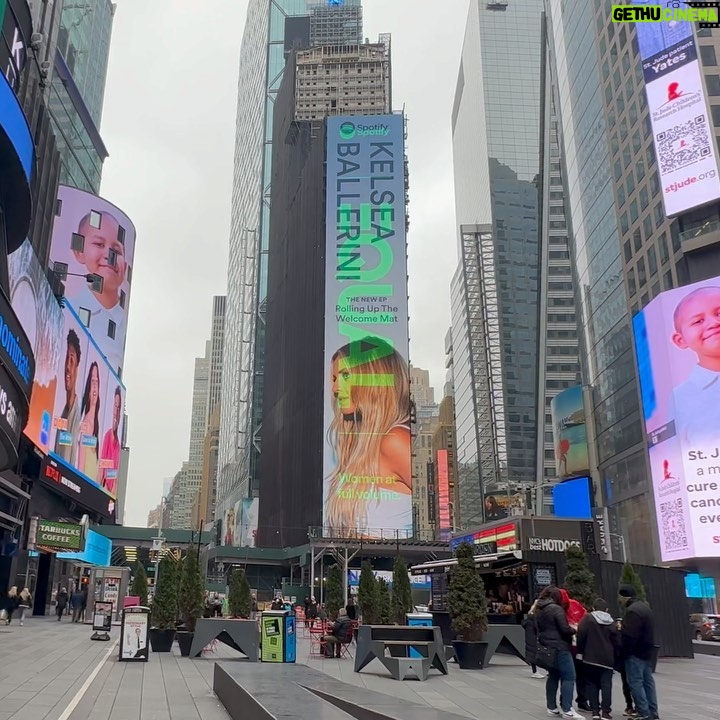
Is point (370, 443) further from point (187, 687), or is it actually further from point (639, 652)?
point (639, 652)

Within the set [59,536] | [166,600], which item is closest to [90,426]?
[59,536]

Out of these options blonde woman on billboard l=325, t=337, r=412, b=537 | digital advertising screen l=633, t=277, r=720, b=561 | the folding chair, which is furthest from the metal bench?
blonde woman on billboard l=325, t=337, r=412, b=537

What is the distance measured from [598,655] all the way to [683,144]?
1932 inches

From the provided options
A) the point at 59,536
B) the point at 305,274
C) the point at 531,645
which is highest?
the point at 305,274

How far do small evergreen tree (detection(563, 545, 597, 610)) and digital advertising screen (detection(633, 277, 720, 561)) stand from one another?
2915cm

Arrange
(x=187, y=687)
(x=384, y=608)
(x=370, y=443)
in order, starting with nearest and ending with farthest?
(x=187, y=687) < (x=384, y=608) < (x=370, y=443)

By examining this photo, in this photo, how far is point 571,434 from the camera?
78.9 metres

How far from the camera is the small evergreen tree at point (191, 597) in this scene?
785 inches

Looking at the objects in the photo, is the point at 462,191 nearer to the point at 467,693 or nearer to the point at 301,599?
the point at 301,599

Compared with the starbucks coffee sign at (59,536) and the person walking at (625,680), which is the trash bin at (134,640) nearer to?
the person walking at (625,680)

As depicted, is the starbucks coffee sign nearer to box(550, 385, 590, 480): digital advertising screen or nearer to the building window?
box(550, 385, 590, 480): digital advertising screen

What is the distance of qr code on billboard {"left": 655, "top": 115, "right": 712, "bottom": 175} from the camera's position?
50500 mm

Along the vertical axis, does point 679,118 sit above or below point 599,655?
above

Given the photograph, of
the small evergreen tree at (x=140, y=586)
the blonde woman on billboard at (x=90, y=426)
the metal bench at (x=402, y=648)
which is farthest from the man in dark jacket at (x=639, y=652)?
the blonde woman on billboard at (x=90, y=426)
